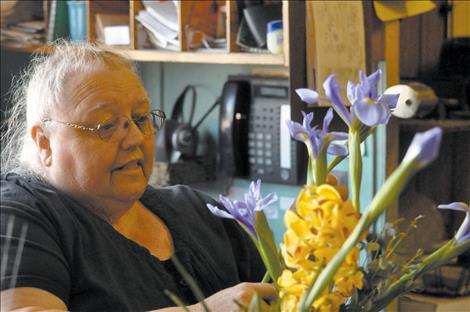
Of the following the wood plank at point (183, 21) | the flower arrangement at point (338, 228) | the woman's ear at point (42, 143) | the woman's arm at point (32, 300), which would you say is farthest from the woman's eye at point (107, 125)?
the wood plank at point (183, 21)

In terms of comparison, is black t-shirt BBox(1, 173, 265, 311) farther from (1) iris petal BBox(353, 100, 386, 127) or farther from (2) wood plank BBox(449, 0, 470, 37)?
(2) wood plank BBox(449, 0, 470, 37)

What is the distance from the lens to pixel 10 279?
40.6 inches

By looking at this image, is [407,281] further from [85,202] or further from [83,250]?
[85,202]

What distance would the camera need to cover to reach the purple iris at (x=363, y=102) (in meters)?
0.93

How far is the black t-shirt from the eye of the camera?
4.22 ft

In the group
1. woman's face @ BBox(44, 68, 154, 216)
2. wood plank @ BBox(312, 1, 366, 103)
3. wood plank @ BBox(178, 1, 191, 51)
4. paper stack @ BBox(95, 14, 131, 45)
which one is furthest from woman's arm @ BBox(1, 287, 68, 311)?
paper stack @ BBox(95, 14, 131, 45)

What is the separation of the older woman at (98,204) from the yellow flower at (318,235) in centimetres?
42

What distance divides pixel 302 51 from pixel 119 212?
0.96 meters

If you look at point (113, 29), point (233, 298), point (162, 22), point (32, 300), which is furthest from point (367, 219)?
point (113, 29)

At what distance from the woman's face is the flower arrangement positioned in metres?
0.47

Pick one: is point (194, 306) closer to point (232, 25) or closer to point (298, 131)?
point (298, 131)

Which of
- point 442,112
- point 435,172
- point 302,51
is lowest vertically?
point 435,172

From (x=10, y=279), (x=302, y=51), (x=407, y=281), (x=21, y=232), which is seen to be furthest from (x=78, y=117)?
(x=302, y=51)

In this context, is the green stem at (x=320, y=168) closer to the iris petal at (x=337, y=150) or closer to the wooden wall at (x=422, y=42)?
the iris petal at (x=337, y=150)
